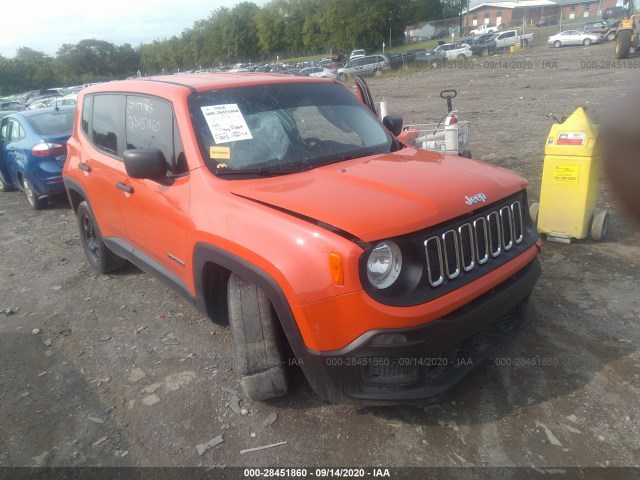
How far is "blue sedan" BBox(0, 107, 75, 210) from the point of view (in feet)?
24.4

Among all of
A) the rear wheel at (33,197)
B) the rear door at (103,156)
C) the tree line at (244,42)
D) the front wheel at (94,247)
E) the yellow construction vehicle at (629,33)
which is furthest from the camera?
the tree line at (244,42)

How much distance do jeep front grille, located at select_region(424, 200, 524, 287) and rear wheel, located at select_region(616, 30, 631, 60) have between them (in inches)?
992

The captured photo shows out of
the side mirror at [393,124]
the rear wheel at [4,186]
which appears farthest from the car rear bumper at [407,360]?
the rear wheel at [4,186]

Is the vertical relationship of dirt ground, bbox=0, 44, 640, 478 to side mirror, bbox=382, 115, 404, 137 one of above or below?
below

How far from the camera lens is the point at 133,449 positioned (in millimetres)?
2805

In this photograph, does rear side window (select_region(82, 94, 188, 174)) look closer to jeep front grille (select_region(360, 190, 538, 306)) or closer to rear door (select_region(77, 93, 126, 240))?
rear door (select_region(77, 93, 126, 240))

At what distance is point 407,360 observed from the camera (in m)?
2.50

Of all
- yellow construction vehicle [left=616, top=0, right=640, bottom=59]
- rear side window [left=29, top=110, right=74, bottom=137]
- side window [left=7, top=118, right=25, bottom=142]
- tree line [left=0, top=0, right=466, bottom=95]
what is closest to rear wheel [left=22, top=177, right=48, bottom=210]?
side window [left=7, top=118, right=25, bottom=142]

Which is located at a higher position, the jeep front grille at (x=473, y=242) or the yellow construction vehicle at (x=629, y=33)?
the yellow construction vehicle at (x=629, y=33)

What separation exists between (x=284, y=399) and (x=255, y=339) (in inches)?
19.6

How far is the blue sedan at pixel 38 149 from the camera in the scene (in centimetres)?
743

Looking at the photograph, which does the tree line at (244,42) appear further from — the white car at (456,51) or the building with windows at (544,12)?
→ the white car at (456,51)

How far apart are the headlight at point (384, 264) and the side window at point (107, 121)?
2.68m

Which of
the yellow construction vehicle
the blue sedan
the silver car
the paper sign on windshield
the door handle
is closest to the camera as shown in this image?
the paper sign on windshield
